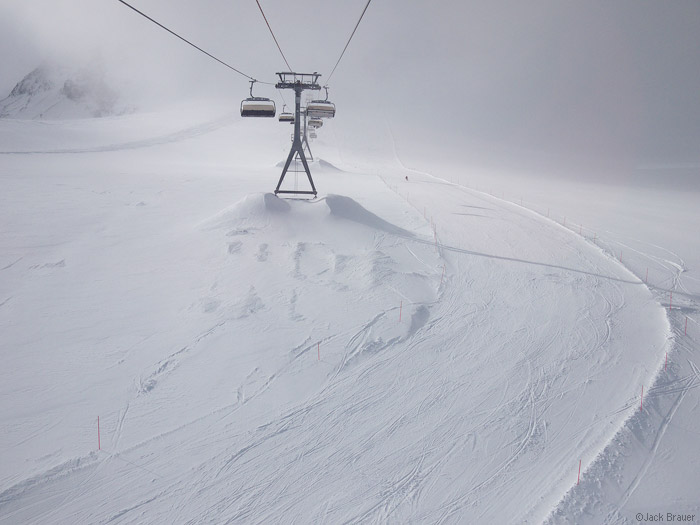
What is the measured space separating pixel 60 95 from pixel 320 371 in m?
180

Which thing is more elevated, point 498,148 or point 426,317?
point 498,148

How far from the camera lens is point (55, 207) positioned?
1609 centimetres

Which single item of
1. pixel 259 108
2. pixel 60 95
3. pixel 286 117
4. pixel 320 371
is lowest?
pixel 320 371

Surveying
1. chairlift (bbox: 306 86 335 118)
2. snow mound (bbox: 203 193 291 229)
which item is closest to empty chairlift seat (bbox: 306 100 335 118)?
chairlift (bbox: 306 86 335 118)

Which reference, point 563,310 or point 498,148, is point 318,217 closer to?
point 563,310

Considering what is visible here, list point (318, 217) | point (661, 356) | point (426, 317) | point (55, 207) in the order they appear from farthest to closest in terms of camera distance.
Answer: point (55, 207) < point (318, 217) < point (426, 317) < point (661, 356)

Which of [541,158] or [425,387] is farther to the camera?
[541,158]

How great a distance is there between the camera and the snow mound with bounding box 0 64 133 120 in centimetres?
13825


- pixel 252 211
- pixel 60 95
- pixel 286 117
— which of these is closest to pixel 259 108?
pixel 252 211

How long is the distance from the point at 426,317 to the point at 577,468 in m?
4.38

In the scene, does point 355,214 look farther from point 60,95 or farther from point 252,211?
point 60,95

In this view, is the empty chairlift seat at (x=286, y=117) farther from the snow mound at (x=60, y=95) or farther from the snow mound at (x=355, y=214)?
the snow mound at (x=60, y=95)

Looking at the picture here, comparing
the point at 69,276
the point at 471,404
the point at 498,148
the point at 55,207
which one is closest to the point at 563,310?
the point at 471,404

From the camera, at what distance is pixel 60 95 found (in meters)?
147
